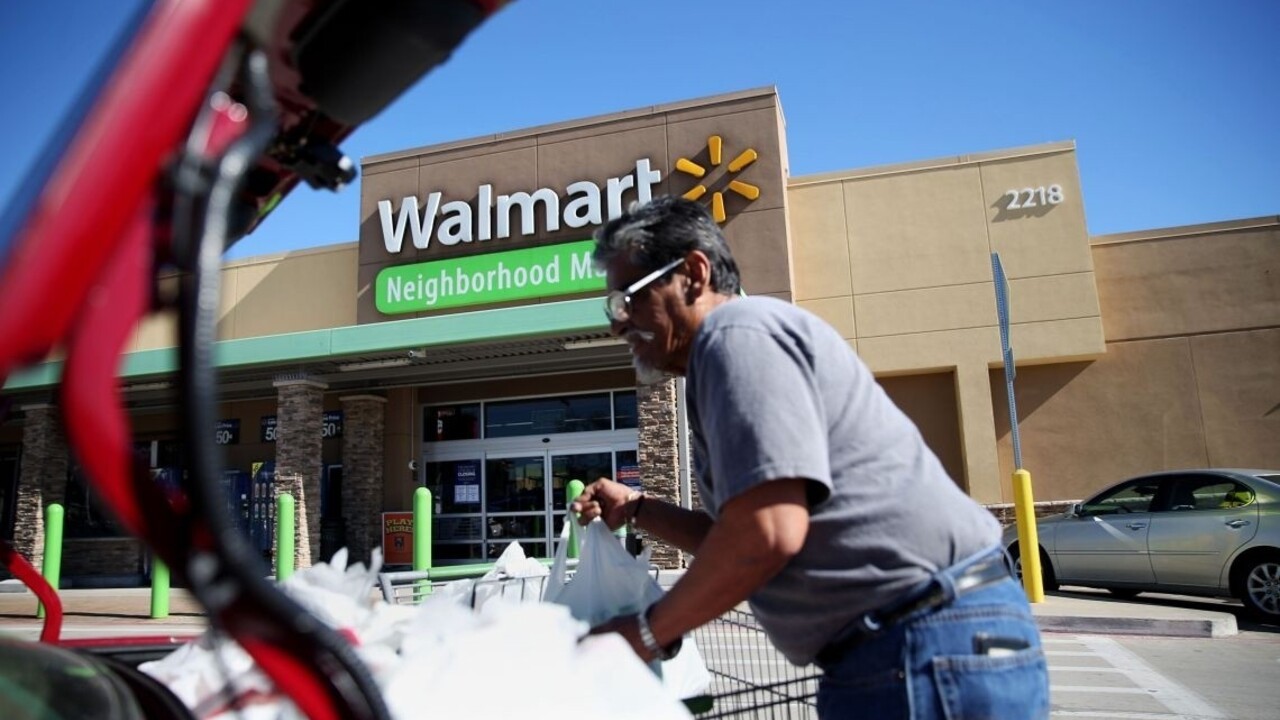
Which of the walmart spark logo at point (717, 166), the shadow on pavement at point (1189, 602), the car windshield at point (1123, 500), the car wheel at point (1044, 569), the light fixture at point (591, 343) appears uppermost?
the walmart spark logo at point (717, 166)

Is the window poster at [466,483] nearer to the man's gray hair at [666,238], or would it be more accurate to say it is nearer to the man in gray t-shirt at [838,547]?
the man's gray hair at [666,238]

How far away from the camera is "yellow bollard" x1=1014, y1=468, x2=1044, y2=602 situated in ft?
32.2

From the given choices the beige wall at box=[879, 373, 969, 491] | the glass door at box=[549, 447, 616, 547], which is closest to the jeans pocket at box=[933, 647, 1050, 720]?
the beige wall at box=[879, 373, 969, 491]

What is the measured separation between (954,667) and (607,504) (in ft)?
3.63

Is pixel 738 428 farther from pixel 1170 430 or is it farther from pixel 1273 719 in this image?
pixel 1170 430

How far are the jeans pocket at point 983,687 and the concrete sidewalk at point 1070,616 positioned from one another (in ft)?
21.5

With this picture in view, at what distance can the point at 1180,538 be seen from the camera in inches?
370

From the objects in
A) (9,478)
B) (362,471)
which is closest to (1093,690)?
(362,471)

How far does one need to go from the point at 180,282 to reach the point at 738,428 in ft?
2.99

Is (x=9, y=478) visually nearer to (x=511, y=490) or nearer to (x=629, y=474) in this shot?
(x=511, y=490)

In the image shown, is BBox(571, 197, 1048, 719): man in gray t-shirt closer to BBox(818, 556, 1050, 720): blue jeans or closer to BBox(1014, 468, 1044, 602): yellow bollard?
BBox(818, 556, 1050, 720): blue jeans

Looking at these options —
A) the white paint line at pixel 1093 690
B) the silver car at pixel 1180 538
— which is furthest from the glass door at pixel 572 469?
the white paint line at pixel 1093 690

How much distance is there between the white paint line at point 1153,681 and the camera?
18.2 feet

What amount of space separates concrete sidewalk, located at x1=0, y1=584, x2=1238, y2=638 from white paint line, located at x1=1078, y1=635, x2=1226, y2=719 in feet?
1.36
